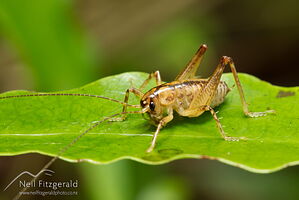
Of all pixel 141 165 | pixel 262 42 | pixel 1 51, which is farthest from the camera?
pixel 262 42

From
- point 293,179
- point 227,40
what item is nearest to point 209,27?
point 227,40

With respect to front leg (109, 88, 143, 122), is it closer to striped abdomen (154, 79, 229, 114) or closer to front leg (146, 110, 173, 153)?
striped abdomen (154, 79, 229, 114)

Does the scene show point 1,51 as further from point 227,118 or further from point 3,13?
point 227,118

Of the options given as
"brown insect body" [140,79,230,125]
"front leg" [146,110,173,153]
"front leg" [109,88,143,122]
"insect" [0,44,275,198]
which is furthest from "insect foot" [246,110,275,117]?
"front leg" [109,88,143,122]

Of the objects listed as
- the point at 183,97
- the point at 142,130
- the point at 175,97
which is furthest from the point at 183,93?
the point at 142,130

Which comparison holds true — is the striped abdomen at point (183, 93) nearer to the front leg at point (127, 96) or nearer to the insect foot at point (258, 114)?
the front leg at point (127, 96)

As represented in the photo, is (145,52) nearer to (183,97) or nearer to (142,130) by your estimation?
(183,97)
